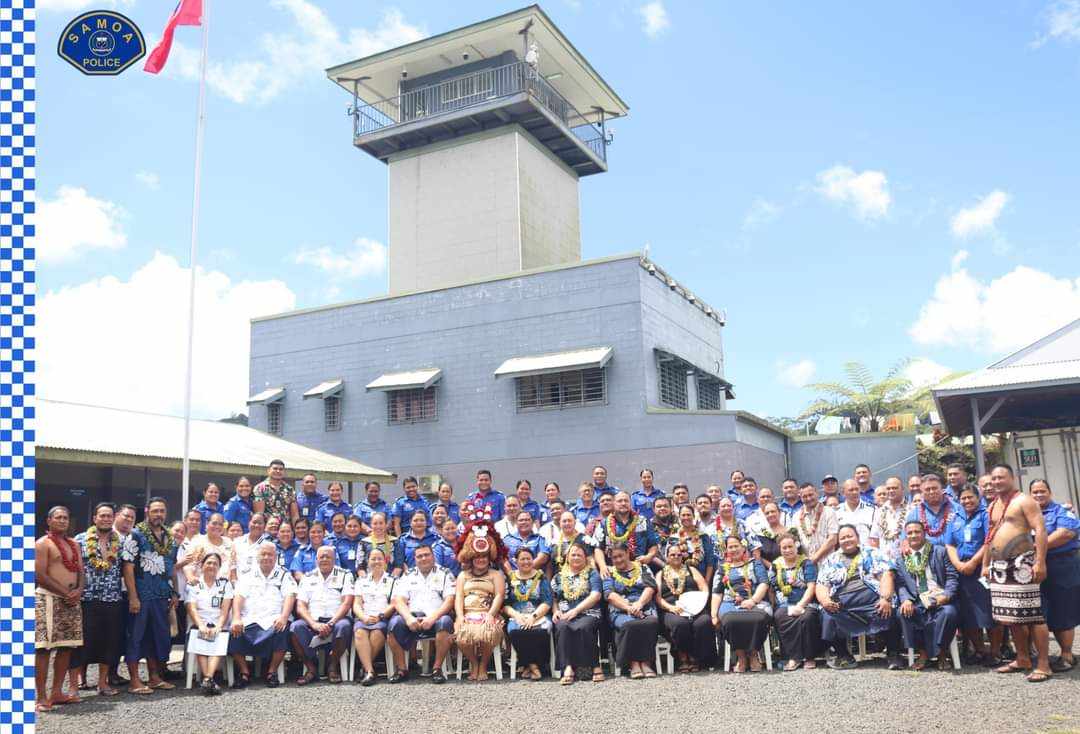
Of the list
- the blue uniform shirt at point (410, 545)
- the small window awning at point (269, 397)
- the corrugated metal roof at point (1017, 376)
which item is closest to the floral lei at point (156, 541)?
the blue uniform shirt at point (410, 545)

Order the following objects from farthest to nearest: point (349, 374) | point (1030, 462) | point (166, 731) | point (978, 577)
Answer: point (349, 374)
point (1030, 462)
point (978, 577)
point (166, 731)

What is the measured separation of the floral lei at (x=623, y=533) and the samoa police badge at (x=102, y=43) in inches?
251

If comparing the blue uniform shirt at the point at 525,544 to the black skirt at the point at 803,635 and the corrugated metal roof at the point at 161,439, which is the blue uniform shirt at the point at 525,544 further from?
the corrugated metal roof at the point at 161,439

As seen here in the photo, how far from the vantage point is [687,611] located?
843cm

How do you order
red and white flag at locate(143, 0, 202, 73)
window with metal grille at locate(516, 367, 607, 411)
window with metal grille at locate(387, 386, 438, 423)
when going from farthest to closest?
window with metal grille at locate(387, 386, 438, 423), window with metal grille at locate(516, 367, 607, 411), red and white flag at locate(143, 0, 202, 73)

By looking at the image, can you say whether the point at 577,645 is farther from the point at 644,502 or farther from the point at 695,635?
the point at 644,502

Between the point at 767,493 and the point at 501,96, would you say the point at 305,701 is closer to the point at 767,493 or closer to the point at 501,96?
the point at 767,493

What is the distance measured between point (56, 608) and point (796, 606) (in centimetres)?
653

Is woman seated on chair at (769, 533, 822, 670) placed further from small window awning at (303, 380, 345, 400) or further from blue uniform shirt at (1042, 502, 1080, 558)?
small window awning at (303, 380, 345, 400)

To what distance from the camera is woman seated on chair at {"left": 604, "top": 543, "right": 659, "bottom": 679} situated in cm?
823

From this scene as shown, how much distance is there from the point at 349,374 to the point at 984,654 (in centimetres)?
1656

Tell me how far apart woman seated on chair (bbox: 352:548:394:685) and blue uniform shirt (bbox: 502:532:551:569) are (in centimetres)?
124

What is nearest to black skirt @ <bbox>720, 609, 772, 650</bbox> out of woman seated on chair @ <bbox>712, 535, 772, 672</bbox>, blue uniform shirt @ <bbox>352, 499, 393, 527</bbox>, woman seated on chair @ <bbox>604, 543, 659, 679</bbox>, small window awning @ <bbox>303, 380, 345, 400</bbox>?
woman seated on chair @ <bbox>712, 535, 772, 672</bbox>

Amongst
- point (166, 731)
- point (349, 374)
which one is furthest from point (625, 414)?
point (166, 731)
